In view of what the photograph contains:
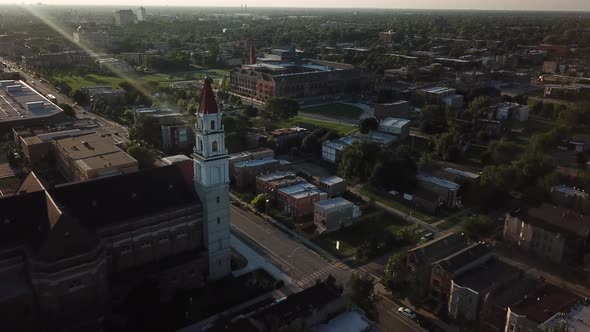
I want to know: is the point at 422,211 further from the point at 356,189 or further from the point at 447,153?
the point at 447,153

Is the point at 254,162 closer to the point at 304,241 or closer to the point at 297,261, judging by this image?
the point at 304,241

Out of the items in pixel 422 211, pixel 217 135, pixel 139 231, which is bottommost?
pixel 422 211

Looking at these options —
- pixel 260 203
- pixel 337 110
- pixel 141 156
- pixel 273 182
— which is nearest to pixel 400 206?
pixel 273 182

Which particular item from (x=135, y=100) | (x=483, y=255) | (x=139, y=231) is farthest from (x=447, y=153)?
(x=135, y=100)

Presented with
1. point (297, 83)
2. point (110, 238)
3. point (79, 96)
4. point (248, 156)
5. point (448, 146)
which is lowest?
point (448, 146)

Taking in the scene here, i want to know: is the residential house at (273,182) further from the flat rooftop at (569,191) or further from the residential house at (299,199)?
the flat rooftop at (569,191)

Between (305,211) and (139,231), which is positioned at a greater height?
(139,231)

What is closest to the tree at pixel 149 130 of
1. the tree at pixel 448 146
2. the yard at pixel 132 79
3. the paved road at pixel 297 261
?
the paved road at pixel 297 261
